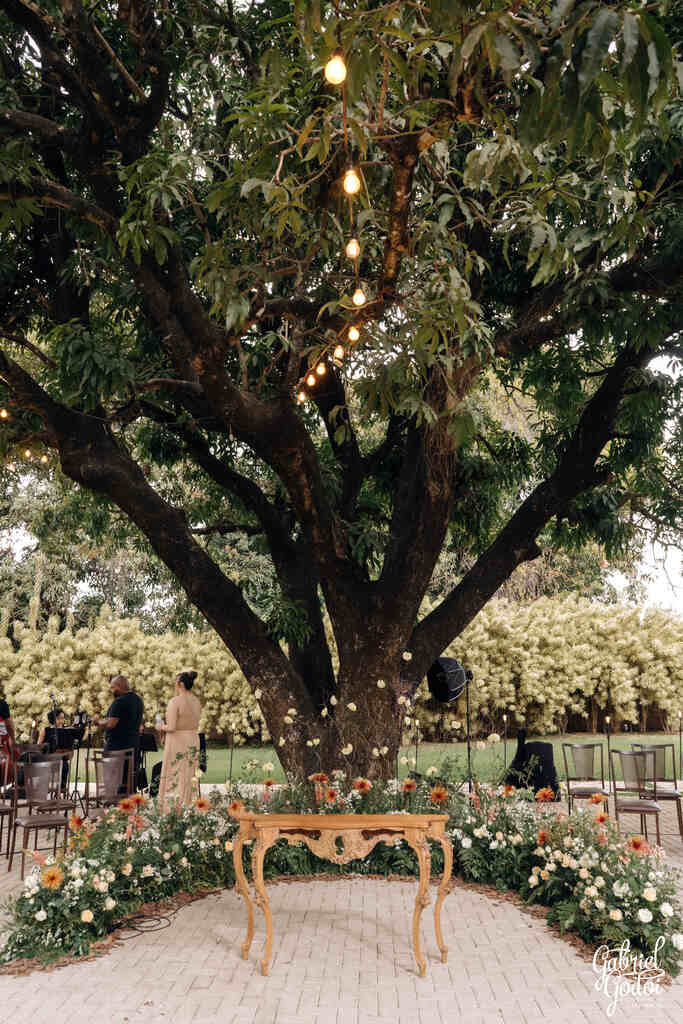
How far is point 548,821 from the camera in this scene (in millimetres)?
6250

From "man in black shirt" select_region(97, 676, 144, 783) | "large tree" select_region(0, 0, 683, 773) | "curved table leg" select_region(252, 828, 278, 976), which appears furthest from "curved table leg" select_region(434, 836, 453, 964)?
"man in black shirt" select_region(97, 676, 144, 783)

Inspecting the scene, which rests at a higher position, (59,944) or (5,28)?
(5,28)

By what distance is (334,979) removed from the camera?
4.48m

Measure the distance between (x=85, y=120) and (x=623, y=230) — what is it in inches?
137

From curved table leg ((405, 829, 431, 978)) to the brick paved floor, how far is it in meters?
0.09

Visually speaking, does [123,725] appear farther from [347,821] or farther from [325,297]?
[325,297]

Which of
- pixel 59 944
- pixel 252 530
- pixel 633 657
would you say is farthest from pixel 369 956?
pixel 633 657

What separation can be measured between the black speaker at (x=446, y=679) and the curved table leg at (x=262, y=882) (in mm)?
4007

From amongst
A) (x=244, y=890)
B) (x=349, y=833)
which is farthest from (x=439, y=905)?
(x=244, y=890)

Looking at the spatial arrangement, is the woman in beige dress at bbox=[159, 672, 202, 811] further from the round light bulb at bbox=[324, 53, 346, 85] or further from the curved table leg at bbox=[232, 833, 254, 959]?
the round light bulb at bbox=[324, 53, 346, 85]

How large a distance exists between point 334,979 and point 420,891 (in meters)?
0.63

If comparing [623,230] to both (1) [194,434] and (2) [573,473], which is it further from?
(1) [194,434]

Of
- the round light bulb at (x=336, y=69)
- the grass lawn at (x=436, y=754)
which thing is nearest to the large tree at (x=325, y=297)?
the round light bulb at (x=336, y=69)

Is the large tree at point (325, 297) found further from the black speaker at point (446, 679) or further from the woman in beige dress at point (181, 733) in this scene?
the woman in beige dress at point (181, 733)
